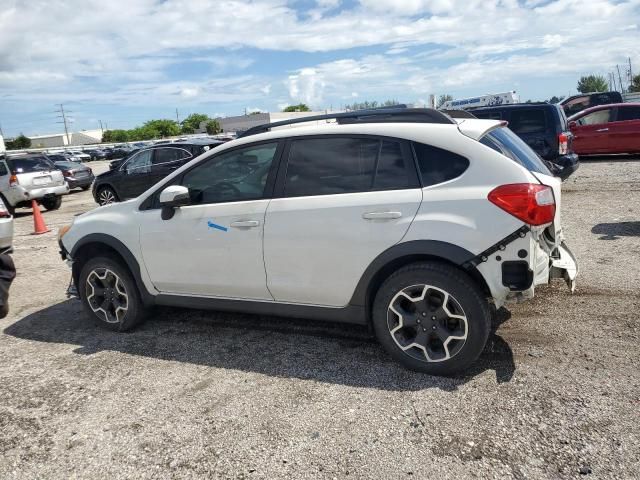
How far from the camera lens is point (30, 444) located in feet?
10.1

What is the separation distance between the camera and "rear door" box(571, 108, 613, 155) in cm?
1538

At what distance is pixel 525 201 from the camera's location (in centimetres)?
318

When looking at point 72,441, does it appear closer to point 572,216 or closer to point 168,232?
point 168,232

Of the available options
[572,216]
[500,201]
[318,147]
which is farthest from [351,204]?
[572,216]

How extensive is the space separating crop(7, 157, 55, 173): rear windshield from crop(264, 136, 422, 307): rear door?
1260cm

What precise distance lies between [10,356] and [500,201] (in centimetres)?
409

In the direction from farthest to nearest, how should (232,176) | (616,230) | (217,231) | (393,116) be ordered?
(616,230), (232,176), (217,231), (393,116)

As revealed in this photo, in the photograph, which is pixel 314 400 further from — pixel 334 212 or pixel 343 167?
pixel 343 167

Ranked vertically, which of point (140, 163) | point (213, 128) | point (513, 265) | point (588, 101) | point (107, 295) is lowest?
point (107, 295)

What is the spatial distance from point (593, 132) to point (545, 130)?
620cm

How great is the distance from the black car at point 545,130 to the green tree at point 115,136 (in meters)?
117

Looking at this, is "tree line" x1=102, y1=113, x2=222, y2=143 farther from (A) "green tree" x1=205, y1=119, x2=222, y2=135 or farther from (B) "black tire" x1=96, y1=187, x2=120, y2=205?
(B) "black tire" x1=96, y1=187, x2=120, y2=205

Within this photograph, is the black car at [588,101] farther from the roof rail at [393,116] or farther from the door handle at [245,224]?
the door handle at [245,224]

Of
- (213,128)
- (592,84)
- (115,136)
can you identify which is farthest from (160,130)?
(592,84)
